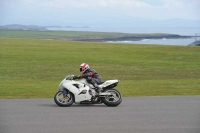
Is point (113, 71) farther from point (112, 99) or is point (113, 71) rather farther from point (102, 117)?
point (102, 117)

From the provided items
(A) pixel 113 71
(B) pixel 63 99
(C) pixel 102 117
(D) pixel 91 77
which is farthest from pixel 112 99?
(A) pixel 113 71

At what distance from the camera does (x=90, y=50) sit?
170ft

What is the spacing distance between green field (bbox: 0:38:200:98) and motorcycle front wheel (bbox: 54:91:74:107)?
3738 mm

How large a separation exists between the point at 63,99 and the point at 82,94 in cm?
60

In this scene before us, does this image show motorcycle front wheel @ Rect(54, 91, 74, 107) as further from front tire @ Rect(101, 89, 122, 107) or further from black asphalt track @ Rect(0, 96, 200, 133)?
front tire @ Rect(101, 89, 122, 107)

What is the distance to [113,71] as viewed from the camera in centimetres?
3316

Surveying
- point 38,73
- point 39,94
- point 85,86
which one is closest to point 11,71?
point 38,73

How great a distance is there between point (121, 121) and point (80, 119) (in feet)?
3.44

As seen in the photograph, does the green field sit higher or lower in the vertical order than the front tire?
lower

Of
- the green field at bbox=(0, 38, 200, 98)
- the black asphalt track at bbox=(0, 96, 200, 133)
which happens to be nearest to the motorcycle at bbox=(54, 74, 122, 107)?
the black asphalt track at bbox=(0, 96, 200, 133)

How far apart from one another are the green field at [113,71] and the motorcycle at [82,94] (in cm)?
380

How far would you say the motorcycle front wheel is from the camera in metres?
14.6

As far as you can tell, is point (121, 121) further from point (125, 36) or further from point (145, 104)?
point (125, 36)

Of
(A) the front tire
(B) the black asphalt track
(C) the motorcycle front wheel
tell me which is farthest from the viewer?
(A) the front tire
